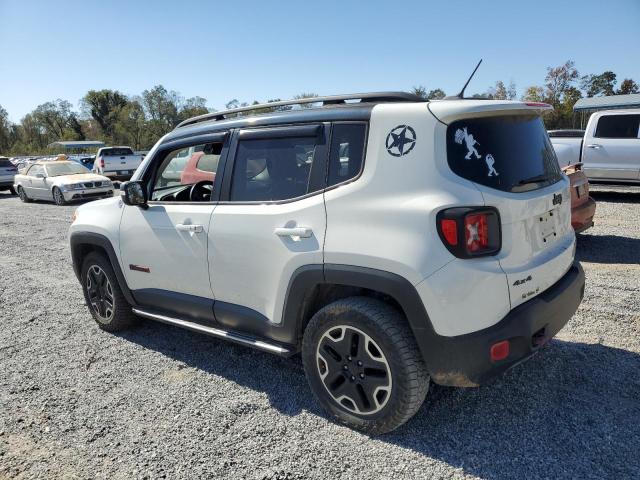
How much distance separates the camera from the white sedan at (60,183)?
15398 mm

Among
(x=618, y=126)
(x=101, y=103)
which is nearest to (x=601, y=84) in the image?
(x=618, y=126)

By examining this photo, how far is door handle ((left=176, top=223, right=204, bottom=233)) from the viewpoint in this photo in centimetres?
337

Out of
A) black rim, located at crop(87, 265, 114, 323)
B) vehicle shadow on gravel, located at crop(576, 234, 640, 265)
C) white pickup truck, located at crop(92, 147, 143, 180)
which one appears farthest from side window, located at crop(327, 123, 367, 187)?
white pickup truck, located at crop(92, 147, 143, 180)

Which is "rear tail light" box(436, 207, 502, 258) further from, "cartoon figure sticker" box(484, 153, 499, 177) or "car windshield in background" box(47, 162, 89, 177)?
"car windshield in background" box(47, 162, 89, 177)

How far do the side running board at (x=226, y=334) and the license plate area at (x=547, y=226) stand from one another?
168 cm

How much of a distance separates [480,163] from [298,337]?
58.7 inches

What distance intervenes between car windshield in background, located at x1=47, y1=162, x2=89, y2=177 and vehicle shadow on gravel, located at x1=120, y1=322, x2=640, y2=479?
49.9 feet

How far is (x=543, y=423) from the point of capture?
276 centimetres

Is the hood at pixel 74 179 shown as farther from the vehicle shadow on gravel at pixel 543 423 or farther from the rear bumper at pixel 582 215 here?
the vehicle shadow on gravel at pixel 543 423

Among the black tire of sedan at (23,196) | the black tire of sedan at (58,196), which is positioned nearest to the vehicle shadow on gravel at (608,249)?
the black tire of sedan at (58,196)

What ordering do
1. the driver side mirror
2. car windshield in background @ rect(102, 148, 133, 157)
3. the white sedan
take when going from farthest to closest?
1. car windshield in background @ rect(102, 148, 133, 157)
2. the white sedan
3. the driver side mirror

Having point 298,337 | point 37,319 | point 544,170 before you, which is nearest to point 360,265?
point 298,337

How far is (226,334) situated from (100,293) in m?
Result: 1.84

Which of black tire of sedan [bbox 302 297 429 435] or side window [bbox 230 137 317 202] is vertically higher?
side window [bbox 230 137 317 202]
